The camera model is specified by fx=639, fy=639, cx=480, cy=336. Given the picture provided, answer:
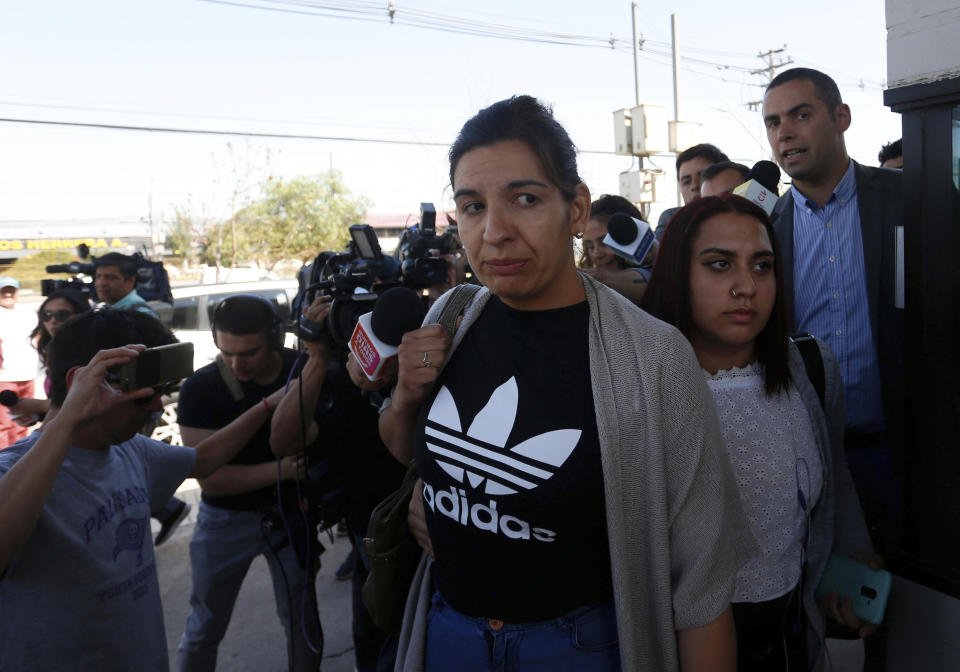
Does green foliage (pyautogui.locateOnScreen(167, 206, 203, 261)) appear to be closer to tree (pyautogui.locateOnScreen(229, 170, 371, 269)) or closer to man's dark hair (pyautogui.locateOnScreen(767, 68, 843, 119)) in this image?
tree (pyautogui.locateOnScreen(229, 170, 371, 269))

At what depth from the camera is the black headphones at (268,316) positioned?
264 cm

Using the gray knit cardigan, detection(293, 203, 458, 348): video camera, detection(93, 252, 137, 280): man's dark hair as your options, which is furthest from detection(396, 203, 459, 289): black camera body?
detection(93, 252, 137, 280): man's dark hair

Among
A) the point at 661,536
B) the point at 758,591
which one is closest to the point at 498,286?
the point at 661,536

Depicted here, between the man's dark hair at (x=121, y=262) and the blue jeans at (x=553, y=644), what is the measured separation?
4836 mm

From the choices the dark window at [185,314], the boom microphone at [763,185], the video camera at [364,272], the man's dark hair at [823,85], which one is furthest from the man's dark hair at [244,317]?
the dark window at [185,314]

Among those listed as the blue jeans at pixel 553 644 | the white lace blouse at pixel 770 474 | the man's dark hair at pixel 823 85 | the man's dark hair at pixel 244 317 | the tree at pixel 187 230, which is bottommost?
the blue jeans at pixel 553 644

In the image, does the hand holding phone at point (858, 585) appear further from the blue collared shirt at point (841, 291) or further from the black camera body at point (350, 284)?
the black camera body at point (350, 284)

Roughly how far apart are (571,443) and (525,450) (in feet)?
0.28

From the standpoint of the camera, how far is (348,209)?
2994 cm

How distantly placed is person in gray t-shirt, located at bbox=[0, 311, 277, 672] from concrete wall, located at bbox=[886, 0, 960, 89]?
2.12 m

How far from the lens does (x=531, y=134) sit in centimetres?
126

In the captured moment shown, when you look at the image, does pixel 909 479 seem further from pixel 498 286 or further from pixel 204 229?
pixel 204 229

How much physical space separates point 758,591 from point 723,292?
703mm

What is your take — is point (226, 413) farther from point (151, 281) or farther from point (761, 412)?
point (151, 281)
